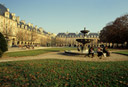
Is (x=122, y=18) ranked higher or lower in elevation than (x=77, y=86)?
higher

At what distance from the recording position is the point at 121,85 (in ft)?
15.3

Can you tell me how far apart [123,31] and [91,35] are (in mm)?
93928

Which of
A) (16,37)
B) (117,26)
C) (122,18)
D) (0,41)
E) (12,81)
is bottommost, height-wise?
(12,81)

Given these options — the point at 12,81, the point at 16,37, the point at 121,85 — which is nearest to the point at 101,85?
the point at 121,85

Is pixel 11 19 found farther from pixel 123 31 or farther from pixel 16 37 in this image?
pixel 123 31

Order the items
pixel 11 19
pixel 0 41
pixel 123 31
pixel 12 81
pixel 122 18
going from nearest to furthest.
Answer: pixel 12 81 < pixel 0 41 < pixel 123 31 < pixel 122 18 < pixel 11 19

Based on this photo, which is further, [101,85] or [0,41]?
[0,41]

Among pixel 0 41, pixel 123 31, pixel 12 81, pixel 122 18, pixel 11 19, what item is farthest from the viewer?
pixel 11 19

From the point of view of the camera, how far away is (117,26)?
4744 cm

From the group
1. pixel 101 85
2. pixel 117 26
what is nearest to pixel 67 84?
pixel 101 85

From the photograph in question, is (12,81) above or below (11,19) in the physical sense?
below

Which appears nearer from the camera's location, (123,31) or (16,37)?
(123,31)

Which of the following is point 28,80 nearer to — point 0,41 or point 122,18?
point 0,41

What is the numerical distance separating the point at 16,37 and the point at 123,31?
57.8 m
